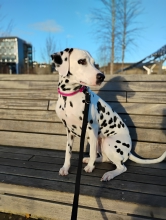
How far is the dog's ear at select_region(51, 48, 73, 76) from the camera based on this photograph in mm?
2057

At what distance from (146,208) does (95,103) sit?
3.81 feet

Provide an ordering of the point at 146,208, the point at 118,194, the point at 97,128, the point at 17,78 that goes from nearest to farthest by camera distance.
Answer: the point at 146,208 → the point at 118,194 → the point at 97,128 → the point at 17,78

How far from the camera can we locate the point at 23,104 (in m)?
3.31

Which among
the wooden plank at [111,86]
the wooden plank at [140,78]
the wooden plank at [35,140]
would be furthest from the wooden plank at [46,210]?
the wooden plank at [140,78]

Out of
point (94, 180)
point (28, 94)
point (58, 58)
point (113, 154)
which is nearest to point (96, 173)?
point (94, 180)

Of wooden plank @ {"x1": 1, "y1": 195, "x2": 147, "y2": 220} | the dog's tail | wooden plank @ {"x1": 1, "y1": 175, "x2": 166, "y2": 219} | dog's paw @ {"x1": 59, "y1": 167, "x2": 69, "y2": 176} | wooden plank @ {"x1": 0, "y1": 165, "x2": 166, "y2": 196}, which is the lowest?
wooden plank @ {"x1": 1, "y1": 195, "x2": 147, "y2": 220}

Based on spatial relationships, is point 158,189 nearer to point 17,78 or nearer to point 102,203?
point 102,203

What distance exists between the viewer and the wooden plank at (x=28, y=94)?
10.9ft

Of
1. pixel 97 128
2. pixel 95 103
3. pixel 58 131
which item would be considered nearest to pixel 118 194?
pixel 97 128

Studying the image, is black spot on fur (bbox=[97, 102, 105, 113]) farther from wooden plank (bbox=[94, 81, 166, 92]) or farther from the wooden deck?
wooden plank (bbox=[94, 81, 166, 92])

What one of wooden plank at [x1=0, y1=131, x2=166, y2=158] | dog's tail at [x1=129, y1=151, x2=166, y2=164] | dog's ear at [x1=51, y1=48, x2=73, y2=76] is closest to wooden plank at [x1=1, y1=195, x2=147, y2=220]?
dog's tail at [x1=129, y1=151, x2=166, y2=164]

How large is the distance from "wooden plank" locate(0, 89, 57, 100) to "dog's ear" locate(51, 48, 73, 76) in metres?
1.22

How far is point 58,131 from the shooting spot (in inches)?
118

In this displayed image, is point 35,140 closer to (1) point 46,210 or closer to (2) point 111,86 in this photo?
(1) point 46,210
